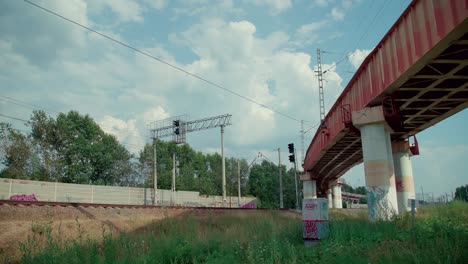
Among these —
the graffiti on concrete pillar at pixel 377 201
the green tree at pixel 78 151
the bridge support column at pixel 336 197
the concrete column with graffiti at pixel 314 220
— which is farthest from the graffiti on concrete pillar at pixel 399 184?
the green tree at pixel 78 151

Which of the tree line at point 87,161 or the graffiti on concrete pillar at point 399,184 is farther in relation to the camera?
the tree line at point 87,161

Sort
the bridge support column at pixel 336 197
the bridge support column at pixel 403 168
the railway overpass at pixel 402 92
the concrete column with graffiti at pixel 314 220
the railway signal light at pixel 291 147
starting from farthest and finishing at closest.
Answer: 1. the bridge support column at pixel 336 197
2. the railway signal light at pixel 291 147
3. the bridge support column at pixel 403 168
4. the railway overpass at pixel 402 92
5. the concrete column with graffiti at pixel 314 220

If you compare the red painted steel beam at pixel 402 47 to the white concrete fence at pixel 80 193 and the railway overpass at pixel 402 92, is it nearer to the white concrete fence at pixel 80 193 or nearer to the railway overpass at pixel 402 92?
the railway overpass at pixel 402 92

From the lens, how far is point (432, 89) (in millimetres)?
18078

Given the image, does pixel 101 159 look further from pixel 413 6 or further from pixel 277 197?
pixel 413 6

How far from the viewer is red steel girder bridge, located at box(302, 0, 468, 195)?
1244 cm

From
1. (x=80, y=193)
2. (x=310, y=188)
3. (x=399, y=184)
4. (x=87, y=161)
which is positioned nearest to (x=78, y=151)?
(x=87, y=161)

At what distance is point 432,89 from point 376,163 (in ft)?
14.9

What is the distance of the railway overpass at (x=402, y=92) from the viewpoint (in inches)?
509

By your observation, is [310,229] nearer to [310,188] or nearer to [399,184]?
[399,184]

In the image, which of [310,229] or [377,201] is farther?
[377,201]

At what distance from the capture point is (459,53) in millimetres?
14781

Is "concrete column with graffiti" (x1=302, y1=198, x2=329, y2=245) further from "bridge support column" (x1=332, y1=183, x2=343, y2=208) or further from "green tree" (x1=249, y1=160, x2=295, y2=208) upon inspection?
"green tree" (x1=249, y1=160, x2=295, y2=208)

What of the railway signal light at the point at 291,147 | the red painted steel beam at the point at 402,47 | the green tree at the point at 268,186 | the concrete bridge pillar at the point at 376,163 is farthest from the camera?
the green tree at the point at 268,186
